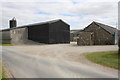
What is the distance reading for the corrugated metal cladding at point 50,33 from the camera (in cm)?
3986

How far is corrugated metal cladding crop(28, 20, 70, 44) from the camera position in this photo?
131 ft

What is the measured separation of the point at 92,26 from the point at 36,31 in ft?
67.0

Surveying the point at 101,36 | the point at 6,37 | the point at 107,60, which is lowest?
the point at 107,60

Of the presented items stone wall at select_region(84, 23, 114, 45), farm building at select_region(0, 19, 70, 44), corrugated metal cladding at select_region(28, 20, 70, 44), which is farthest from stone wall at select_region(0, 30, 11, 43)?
stone wall at select_region(84, 23, 114, 45)

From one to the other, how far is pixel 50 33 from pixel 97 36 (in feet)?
52.8

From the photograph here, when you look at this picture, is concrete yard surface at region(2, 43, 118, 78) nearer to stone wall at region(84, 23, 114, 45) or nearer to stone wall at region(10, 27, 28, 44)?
stone wall at region(84, 23, 114, 45)

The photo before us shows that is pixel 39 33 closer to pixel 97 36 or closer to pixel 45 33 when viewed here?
pixel 45 33

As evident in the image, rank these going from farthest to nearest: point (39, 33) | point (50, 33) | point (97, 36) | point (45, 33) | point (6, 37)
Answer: point (6, 37) < point (39, 33) < point (45, 33) < point (50, 33) < point (97, 36)

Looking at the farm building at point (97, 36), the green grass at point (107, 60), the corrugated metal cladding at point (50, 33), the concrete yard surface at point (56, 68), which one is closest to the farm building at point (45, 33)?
the corrugated metal cladding at point (50, 33)

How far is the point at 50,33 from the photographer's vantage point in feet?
131

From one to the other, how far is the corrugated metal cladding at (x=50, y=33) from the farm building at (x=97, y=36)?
12844mm

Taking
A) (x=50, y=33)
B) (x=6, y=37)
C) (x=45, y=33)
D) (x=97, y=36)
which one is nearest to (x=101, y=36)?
(x=97, y=36)

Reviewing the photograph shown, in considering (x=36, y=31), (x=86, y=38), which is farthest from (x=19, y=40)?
(x=86, y=38)

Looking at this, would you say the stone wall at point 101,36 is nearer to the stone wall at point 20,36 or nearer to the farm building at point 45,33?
the farm building at point 45,33
